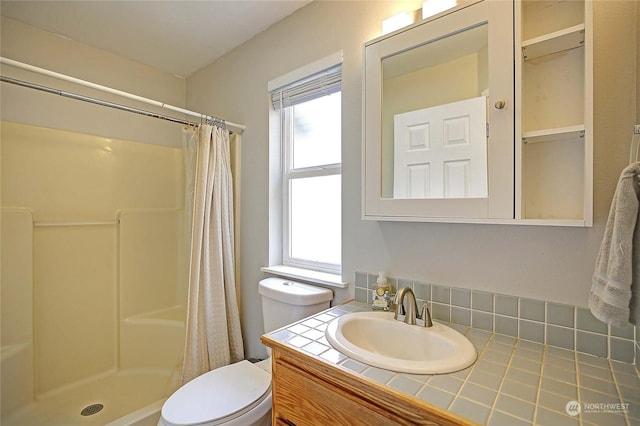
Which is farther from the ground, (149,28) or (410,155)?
(149,28)

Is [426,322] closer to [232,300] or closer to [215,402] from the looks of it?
[215,402]

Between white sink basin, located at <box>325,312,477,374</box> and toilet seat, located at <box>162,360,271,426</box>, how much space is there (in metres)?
0.50

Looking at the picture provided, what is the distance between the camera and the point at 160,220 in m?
2.31

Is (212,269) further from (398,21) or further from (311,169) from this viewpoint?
(398,21)

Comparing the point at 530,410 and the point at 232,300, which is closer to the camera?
the point at 530,410

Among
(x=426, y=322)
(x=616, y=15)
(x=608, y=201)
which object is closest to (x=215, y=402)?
(x=426, y=322)

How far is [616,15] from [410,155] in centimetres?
67

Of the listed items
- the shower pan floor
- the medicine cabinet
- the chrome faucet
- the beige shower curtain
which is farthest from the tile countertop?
the shower pan floor

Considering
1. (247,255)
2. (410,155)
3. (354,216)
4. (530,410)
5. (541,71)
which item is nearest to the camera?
(530,410)

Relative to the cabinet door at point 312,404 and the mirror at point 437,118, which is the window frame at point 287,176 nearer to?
the mirror at point 437,118

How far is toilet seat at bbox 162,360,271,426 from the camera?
107 cm

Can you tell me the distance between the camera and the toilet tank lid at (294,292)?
139 centimetres

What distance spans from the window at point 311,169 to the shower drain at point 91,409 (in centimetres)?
141

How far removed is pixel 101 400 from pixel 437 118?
2467 mm
